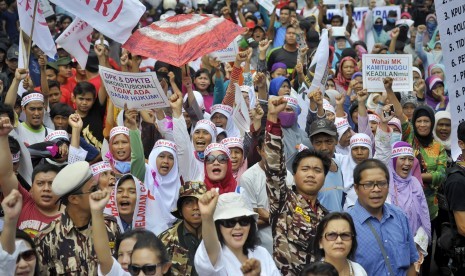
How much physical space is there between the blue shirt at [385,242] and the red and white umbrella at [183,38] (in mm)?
3428

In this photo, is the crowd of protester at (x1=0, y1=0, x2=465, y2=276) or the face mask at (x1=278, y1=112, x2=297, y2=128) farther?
the face mask at (x1=278, y1=112, x2=297, y2=128)

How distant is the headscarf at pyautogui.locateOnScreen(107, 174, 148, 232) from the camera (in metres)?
8.20

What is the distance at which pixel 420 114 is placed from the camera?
37.2ft

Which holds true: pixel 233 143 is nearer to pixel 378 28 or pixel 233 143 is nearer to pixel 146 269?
pixel 146 269

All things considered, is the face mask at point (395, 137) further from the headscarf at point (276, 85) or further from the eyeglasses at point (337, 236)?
the eyeglasses at point (337, 236)

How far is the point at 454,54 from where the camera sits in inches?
355

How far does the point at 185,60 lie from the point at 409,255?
3657 millimetres

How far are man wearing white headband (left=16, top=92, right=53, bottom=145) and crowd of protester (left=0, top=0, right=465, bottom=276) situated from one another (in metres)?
0.02

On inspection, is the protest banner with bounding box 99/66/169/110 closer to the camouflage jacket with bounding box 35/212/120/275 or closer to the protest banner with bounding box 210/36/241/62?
the protest banner with bounding box 210/36/241/62

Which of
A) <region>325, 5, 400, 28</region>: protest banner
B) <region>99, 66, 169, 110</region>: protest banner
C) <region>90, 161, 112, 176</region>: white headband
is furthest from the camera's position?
<region>325, 5, 400, 28</region>: protest banner

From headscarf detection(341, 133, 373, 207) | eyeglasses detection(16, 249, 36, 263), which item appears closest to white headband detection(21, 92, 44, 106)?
headscarf detection(341, 133, 373, 207)

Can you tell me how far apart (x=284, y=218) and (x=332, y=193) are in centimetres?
151

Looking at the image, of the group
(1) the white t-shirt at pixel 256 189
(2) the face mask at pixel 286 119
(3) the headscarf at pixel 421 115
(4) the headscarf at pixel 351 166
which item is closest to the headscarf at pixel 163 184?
(1) the white t-shirt at pixel 256 189

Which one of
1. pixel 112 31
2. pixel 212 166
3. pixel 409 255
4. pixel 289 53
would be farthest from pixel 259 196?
pixel 289 53
